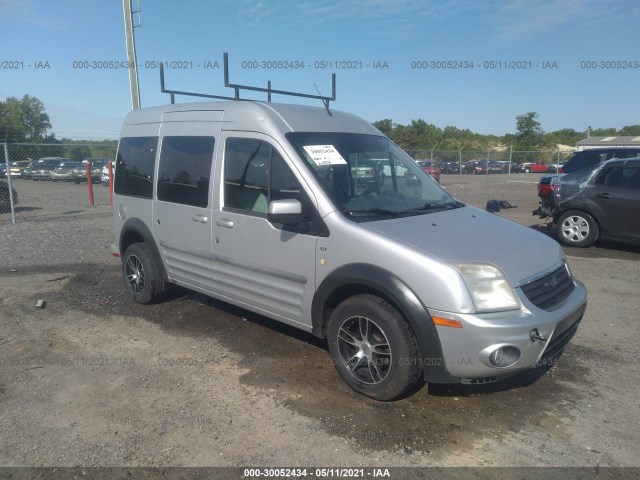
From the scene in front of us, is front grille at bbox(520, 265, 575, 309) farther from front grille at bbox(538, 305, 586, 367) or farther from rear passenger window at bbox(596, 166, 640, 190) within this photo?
rear passenger window at bbox(596, 166, 640, 190)

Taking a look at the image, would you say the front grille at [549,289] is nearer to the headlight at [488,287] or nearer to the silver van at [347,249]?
the silver van at [347,249]

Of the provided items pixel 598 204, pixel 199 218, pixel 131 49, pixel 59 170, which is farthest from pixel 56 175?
pixel 598 204

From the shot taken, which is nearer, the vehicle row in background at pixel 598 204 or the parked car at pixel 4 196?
the vehicle row in background at pixel 598 204

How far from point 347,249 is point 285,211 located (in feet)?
1.78

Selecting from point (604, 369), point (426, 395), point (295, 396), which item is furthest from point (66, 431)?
point (604, 369)

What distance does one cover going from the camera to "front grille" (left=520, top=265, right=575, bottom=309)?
3514 millimetres

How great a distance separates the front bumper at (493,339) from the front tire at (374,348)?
264 mm

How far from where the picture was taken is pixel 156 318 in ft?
18.8

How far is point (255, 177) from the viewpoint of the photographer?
4.51m

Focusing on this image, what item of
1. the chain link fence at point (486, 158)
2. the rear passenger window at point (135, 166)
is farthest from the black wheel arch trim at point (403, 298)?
the chain link fence at point (486, 158)

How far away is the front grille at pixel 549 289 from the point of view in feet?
11.5

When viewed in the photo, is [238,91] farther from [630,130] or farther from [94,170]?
[630,130]

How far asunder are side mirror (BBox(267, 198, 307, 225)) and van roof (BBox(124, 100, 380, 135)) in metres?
0.78

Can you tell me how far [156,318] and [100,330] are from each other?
60 cm
